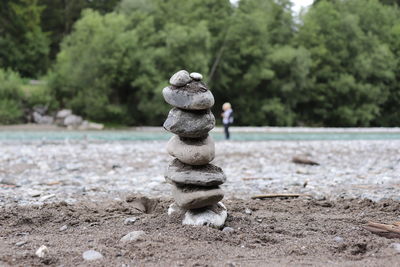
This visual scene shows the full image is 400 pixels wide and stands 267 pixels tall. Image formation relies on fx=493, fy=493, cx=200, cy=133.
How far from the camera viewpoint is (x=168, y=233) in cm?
511

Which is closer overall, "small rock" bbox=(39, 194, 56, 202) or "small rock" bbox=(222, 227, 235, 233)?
"small rock" bbox=(222, 227, 235, 233)

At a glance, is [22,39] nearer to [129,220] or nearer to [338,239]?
[129,220]

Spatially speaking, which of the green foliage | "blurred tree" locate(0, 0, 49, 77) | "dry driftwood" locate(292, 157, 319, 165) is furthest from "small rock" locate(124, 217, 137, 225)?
"blurred tree" locate(0, 0, 49, 77)

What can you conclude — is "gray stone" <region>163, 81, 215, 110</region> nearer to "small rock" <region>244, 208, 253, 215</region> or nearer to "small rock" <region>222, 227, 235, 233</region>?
"small rock" <region>222, 227, 235, 233</region>

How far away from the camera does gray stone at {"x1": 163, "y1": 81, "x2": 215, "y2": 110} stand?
5.41m

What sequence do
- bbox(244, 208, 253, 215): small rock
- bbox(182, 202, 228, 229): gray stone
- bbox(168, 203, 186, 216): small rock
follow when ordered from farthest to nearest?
bbox(244, 208, 253, 215): small rock, bbox(168, 203, 186, 216): small rock, bbox(182, 202, 228, 229): gray stone

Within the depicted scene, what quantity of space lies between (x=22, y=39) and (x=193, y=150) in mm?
54586

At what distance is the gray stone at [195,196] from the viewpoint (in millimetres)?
5359

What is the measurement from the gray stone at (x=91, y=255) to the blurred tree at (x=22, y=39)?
173 feet

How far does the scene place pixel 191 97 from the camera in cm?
541

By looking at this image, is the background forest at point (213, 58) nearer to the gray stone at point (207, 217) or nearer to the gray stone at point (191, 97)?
the gray stone at point (191, 97)

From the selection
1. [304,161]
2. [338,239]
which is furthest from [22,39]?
[338,239]

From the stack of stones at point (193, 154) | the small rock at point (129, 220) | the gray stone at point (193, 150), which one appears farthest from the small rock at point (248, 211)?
the small rock at point (129, 220)

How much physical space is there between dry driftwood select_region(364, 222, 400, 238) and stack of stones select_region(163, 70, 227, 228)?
158 cm
